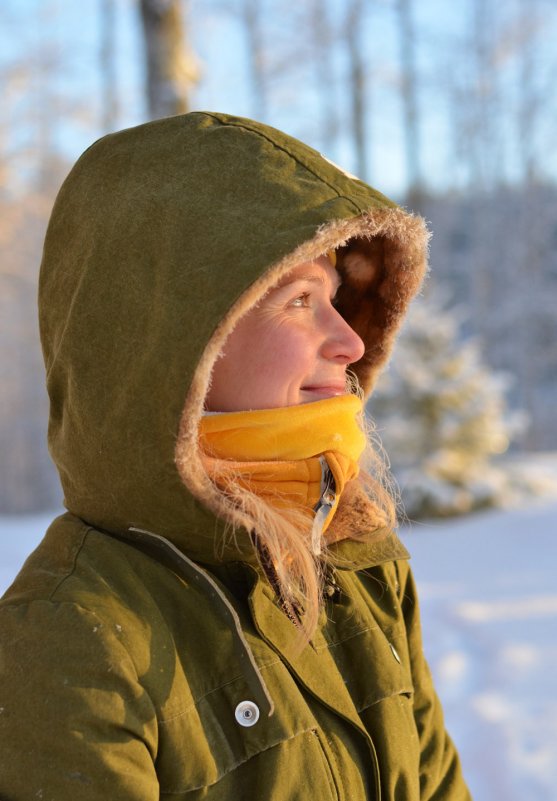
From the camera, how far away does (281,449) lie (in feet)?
4.74

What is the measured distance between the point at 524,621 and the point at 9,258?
17.1m

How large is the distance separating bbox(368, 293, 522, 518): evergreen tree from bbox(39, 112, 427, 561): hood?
6.71 m

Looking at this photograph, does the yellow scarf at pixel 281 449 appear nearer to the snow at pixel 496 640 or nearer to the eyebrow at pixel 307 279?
the eyebrow at pixel 307 279

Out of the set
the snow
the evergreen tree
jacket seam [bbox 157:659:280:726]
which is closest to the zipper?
jacket seam [bbox 157:659:280:726]

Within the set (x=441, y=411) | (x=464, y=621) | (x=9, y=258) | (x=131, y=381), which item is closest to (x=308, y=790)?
(x=131, y=381)

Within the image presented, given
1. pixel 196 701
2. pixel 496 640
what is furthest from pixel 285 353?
pixel 496 640

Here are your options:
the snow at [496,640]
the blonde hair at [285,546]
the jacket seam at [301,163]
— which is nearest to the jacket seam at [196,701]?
the blonde hair at [285,546]

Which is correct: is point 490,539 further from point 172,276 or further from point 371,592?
point 172,276

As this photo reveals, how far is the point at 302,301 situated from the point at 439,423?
6.86 meters

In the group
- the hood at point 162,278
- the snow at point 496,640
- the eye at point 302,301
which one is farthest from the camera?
the snow at point 496,640

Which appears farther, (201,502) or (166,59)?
(166,59)

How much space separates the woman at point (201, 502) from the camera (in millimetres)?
1199

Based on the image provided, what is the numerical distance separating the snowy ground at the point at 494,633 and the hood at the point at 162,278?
2224 millimetres

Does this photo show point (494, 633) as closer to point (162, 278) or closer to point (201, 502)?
point (201, 502)
